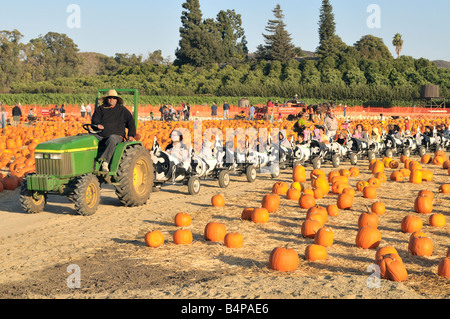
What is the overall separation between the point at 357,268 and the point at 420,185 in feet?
28.6

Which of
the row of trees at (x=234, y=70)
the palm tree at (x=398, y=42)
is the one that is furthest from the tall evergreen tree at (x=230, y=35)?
the palm tree at (x=398, y=42)

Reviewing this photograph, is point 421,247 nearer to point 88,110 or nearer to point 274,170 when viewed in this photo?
point 274,170

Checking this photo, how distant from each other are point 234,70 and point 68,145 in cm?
8928

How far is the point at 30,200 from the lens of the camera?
1029 centimetres

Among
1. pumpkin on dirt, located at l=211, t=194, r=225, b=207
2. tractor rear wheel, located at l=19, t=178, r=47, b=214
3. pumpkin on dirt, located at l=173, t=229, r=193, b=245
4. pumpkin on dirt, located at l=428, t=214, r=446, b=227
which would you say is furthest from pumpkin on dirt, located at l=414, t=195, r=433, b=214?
tractor rear wheel, located at l=19, t=178, r=47, b=214

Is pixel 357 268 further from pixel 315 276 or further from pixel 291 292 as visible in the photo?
pixel 291 292

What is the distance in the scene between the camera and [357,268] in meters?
6.95

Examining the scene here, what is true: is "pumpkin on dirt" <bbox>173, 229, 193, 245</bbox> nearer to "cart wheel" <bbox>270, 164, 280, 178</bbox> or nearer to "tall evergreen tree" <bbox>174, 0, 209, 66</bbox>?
"cart wheel" <bbox>270, 164, 280, 178</bbox>

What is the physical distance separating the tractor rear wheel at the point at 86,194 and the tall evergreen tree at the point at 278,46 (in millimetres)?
106306

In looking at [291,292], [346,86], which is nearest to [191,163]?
[291,292]

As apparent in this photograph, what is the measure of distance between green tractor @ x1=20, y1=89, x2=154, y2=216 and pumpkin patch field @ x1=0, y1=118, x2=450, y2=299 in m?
0.32

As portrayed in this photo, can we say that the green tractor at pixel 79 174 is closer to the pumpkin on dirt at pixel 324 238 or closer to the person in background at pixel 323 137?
the pumpkin on dirt at pixel 324 238

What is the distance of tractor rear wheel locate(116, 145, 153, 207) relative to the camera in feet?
34.7

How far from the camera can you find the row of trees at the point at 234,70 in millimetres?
84750
